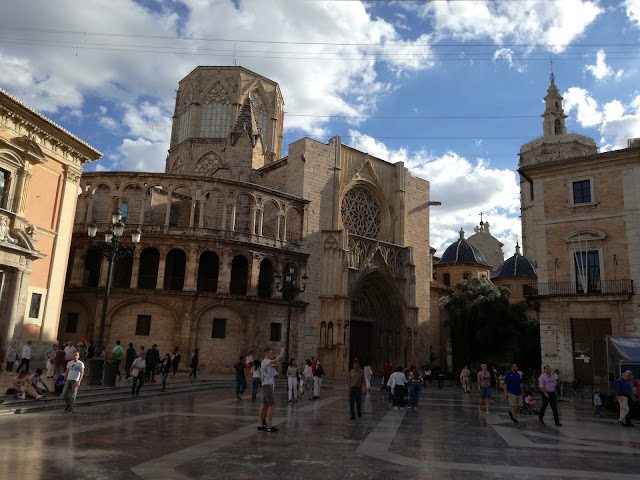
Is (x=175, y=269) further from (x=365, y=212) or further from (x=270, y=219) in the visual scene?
(x=365, y=212)

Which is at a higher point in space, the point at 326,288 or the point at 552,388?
the point at 326,288

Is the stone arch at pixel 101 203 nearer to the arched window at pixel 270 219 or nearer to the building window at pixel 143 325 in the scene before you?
the building window at pixel 143 325

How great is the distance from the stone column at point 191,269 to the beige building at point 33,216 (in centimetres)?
675

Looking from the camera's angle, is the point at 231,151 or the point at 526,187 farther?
the point at 526,187

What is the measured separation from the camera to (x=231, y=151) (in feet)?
126

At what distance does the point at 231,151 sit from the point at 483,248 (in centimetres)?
3908

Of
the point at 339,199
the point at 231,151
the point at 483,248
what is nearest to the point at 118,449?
the point at 339,199

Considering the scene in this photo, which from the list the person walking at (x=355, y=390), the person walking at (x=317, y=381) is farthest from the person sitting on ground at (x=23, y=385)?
the person walking at (x=317, y=381)

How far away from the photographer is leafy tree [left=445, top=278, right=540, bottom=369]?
1422 inches

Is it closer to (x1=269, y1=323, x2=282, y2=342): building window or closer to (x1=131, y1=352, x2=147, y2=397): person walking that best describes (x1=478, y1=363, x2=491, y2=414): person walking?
(x1=131, y1=352, x2=147, y2=397): person walking

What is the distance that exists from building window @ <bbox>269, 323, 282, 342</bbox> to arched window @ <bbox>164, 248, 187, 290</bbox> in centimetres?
554

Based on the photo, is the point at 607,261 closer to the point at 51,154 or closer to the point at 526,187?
the point at 51,154

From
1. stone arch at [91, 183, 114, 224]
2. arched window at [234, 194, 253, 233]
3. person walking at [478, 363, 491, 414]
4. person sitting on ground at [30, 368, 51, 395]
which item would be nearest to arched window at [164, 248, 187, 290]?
arched window at [234, 194, 253, 233]

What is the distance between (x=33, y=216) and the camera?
1945 cm
